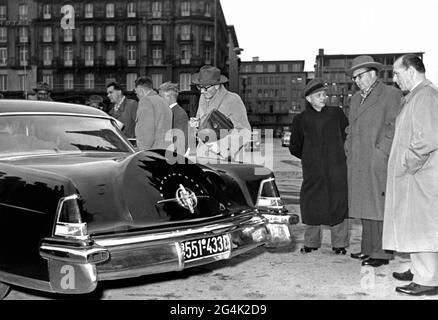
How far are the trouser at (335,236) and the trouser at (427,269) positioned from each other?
1.55 m

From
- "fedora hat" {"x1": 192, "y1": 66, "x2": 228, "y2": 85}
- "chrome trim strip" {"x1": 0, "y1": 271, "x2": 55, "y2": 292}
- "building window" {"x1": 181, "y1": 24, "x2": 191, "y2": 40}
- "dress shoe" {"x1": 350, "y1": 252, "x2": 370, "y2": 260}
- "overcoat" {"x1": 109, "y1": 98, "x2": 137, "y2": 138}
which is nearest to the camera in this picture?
"chrome trim strip" {"x1": 0, "y1": 271, "x2": 55, "y2": 292}

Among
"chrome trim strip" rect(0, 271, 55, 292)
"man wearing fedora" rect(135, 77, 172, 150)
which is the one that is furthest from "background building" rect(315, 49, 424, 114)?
"chrome trim strip" rect(0, 271, 55, 292)

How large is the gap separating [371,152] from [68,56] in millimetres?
66414

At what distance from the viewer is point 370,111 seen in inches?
208

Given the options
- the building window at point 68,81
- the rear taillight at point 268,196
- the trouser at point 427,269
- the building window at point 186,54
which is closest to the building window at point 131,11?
the building window at point 186,54

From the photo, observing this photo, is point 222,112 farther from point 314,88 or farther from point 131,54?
point 131,54

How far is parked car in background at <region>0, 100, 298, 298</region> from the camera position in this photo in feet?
10.8

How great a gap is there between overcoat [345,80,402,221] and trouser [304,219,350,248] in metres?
0.44

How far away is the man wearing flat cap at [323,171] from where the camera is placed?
18.8ft

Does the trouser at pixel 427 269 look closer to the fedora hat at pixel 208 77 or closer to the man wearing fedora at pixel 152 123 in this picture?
the fedora hat at pixel 208 77

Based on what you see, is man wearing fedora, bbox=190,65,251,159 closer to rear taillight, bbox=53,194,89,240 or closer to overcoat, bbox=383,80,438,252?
overcoat, bbox=383,80,438,252

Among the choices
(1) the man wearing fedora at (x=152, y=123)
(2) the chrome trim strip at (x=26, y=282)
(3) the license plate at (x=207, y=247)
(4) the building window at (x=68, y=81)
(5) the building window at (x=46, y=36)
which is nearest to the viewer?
(2) the chrome trim strip at (x=26, y=282)
